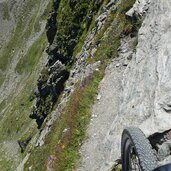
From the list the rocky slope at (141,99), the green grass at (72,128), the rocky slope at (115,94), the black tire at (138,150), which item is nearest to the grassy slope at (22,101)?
the rocky slope at (115,94)

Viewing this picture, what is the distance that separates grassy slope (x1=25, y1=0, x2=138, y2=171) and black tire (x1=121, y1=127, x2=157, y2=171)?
11.4 m

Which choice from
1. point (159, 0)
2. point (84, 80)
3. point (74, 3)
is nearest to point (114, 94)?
point (84, 80)

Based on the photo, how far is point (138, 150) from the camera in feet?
31.0

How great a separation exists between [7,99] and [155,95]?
158 metres

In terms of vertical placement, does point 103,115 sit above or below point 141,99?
below

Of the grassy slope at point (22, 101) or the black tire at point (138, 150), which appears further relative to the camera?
the grassy slope at point (22, 101)

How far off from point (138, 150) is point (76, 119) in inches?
618

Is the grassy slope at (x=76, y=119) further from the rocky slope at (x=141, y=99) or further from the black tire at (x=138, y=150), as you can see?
the black tire at (x=138, y=150)

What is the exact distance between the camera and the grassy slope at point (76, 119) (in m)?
23.6

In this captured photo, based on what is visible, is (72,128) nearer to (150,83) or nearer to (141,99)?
(141,99)

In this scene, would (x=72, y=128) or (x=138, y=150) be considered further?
(x=72, y=128)

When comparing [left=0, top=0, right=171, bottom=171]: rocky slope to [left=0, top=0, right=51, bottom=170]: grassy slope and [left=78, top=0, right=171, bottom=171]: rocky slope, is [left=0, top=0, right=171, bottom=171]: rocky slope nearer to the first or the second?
[left=78, top=0, right=171, bottom=171]: rocky slope

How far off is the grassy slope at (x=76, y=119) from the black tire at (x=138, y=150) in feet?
37.3

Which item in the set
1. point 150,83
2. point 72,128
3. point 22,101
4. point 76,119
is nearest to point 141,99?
point 150,83
